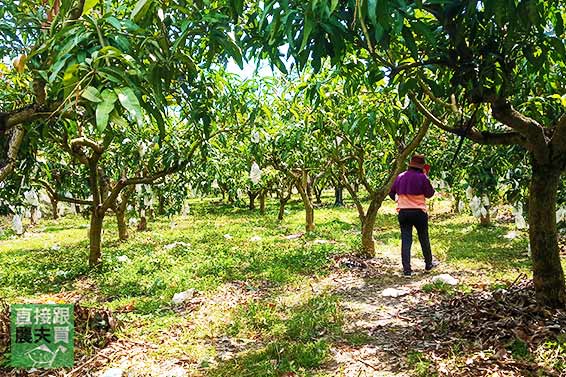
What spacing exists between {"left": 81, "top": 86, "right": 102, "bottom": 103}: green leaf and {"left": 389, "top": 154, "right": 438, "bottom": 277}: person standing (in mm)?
4328

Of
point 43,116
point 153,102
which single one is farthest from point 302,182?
point 153,102

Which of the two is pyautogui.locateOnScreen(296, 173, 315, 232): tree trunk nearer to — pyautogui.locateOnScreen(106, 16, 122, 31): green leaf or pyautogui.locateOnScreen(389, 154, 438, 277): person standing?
pyautogui.locateOnScreen(389, 154, 438, 277): person standing

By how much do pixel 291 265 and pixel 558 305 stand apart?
3.56m

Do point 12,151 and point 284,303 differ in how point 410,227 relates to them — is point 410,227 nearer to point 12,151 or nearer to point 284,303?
point 284,303

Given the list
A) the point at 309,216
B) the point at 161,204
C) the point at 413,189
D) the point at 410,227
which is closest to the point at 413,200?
the point at 413,189

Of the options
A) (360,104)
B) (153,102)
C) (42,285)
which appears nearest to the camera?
(153,102)

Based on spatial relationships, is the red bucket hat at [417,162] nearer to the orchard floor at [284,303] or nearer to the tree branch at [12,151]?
the orchard floor at [284,303]

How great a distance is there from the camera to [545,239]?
3.10 meters

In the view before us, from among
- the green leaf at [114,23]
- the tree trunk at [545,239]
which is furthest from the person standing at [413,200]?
the green leaf at [114,23]

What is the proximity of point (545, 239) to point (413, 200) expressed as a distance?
2.05 m

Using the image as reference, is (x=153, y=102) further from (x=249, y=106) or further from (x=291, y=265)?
(x=291, y=265)

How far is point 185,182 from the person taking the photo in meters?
9.48

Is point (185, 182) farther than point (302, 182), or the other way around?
point (302, 182)

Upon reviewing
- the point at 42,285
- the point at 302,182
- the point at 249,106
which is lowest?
the point at 42,285
